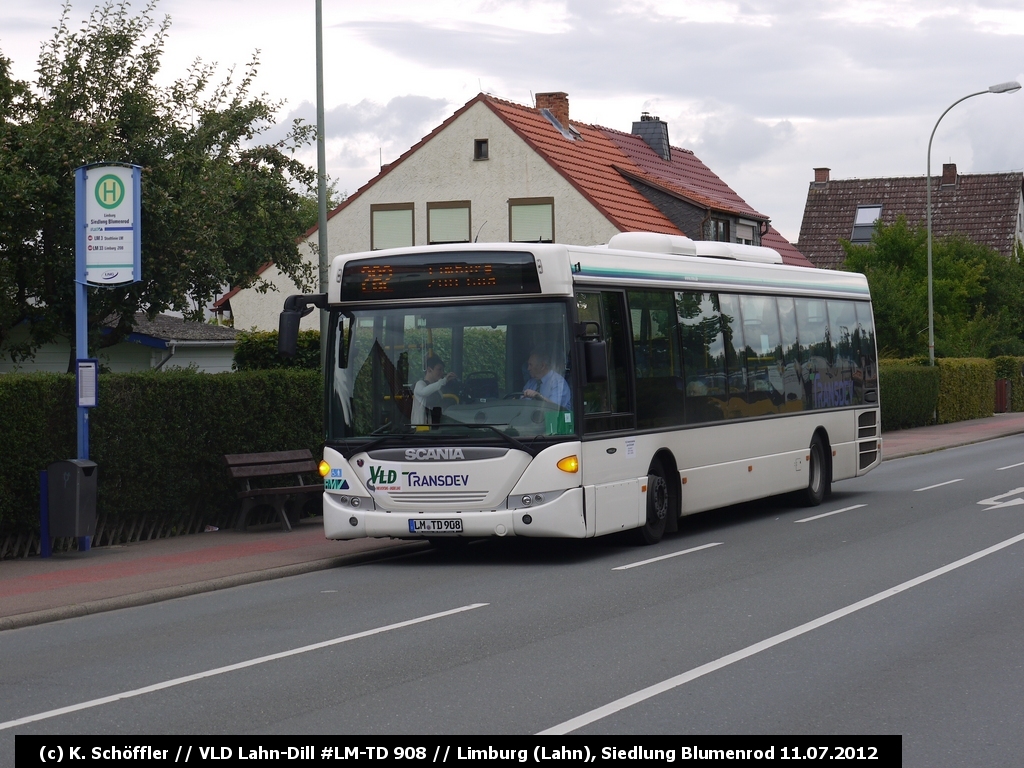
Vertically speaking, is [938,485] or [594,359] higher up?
[594,359]

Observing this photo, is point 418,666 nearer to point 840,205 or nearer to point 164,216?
point 164,216

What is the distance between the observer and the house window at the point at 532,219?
137 ft

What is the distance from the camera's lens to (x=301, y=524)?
17.7 meters

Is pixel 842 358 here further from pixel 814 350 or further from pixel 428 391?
pixel 428 391

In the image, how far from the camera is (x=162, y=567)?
546 inches

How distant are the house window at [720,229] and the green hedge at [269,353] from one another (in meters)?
24.3

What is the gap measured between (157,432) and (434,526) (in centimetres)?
418

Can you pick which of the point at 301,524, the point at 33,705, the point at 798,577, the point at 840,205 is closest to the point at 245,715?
the point at 33,705

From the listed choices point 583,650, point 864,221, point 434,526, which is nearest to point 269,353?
point 434,526

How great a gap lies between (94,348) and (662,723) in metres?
15.9

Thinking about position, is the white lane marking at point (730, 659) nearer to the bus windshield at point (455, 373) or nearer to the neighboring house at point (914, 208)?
the bus windshield at point (455, 373)

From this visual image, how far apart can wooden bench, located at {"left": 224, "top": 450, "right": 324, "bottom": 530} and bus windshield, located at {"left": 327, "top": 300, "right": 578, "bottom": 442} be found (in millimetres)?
3109

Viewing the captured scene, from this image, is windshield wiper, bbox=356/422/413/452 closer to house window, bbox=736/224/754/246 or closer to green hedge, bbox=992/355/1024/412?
house window, bbox=736/224/754/246
